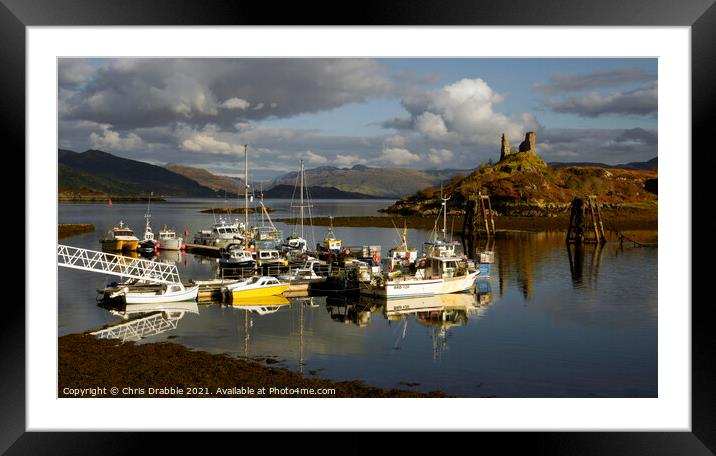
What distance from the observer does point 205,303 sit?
20406 mm

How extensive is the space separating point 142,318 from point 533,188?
Answer: 58.9 meters

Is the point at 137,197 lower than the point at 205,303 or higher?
higher

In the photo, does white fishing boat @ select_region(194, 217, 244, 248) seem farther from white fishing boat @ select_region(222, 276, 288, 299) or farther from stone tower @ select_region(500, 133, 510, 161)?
stone tower @ select_region(500, 133, 510, 161)

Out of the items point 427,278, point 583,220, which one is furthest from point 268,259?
point 583,220

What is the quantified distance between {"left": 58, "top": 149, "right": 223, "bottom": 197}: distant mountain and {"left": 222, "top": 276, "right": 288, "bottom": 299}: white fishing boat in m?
58.9

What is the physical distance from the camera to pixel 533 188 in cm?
7056

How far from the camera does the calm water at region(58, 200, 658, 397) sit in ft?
39.8

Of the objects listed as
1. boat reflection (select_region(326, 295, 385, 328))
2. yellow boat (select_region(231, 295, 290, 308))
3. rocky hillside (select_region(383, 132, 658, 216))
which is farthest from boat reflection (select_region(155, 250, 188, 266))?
rocky hillside (select_region(383, 132, 658, 216))

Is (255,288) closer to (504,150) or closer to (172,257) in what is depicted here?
(172,257)

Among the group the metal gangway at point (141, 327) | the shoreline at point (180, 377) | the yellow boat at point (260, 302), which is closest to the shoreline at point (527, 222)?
the yellow boat at point (260, 302)
